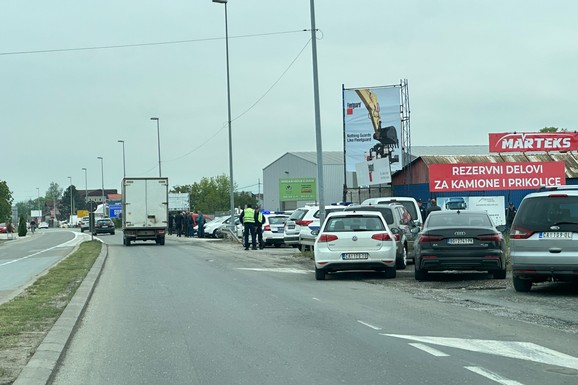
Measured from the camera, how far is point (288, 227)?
33.5m

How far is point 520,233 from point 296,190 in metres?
69.6

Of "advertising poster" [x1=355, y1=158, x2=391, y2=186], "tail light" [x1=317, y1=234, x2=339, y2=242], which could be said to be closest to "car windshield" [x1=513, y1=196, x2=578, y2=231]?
"tail light" [x1=317, y1=234, x2=339, y2=242]

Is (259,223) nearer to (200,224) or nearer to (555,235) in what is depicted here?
(200,224)

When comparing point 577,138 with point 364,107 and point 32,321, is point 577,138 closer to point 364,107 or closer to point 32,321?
point 364,107

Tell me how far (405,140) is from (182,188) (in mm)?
82790

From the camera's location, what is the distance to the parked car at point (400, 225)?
2153cm

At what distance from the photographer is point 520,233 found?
47.4 feet

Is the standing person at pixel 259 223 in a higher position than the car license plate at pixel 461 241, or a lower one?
higher

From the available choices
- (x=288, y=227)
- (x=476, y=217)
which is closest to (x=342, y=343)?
(x=476, y=217)

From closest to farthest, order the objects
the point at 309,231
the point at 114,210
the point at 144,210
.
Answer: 1. the point at 309,231
2. the point at 144,210
3. the point at 114,210

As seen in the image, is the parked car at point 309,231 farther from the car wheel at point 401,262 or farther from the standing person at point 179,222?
the standing person at point 179,222

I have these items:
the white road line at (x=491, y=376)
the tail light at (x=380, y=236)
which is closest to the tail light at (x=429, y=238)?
the tail light at (x=380, y=236)

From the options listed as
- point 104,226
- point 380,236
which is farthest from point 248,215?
point 104,226

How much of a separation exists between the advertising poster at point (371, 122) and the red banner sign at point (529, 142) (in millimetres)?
6140
